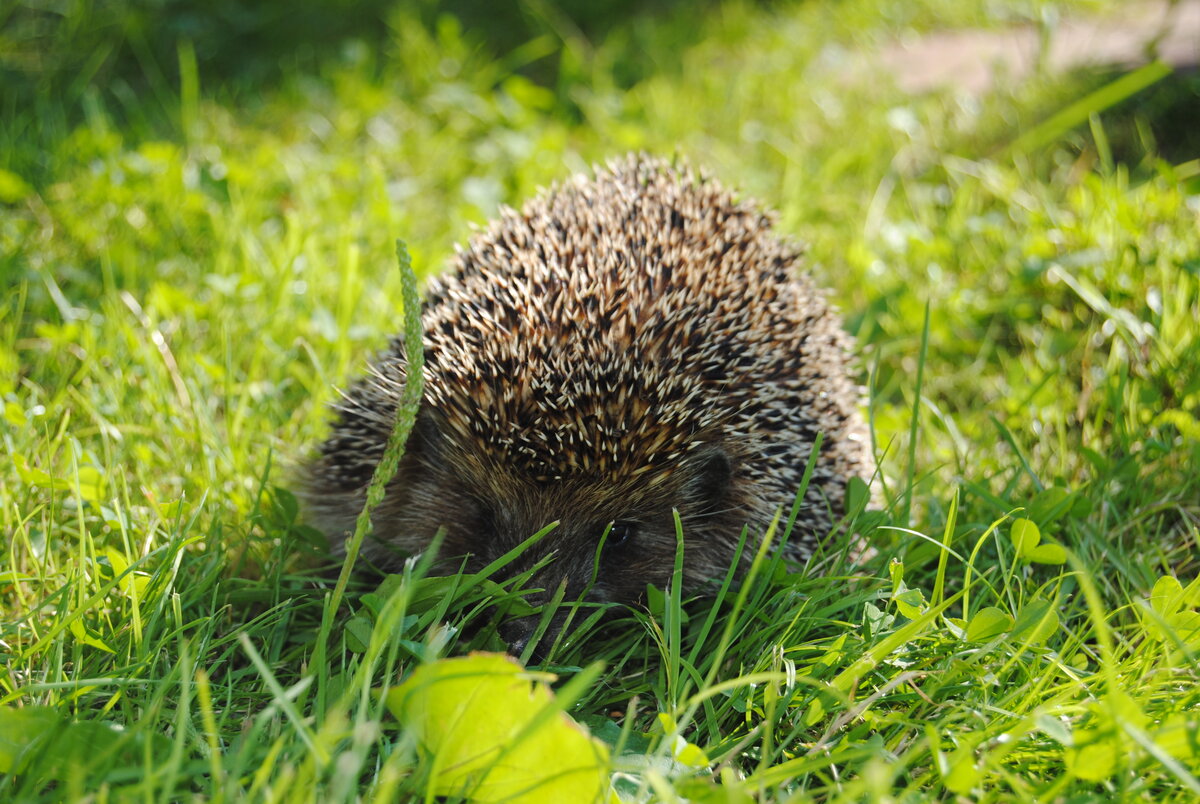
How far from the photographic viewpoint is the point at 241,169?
167 inches

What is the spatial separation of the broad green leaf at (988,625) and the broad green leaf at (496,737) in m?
0.92

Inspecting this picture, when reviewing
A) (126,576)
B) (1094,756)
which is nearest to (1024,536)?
(1094,756)

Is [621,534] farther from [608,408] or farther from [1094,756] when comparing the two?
[1094,756]

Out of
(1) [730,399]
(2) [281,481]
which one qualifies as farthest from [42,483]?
(1) [730,399]

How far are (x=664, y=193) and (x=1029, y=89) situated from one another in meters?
3.17

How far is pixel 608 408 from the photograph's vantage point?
8.13 feet

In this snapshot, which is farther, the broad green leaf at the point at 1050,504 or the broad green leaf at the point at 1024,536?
the broad green leaf at the point at 1050,504

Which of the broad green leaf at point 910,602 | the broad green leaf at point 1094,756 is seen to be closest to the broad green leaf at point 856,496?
the broad green leaf at point 910,602

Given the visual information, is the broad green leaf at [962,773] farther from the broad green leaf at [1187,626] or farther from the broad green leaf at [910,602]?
the broad green leaf at [1187,626]

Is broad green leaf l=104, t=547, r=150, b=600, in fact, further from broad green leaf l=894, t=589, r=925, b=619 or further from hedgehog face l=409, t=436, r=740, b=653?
broad green leaf l=894, t=589, r=925, b=619

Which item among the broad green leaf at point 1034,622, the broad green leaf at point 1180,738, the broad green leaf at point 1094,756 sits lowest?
the broad green leaf at point 1094,756

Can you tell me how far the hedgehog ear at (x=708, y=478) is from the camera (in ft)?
8.74

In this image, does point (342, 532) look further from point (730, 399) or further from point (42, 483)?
point (730, 399)

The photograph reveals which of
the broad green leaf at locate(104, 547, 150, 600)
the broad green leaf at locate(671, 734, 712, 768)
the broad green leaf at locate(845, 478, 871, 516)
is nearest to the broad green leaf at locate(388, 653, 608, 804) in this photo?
the broad green leaf at locate(671, 734, 712, 768)
